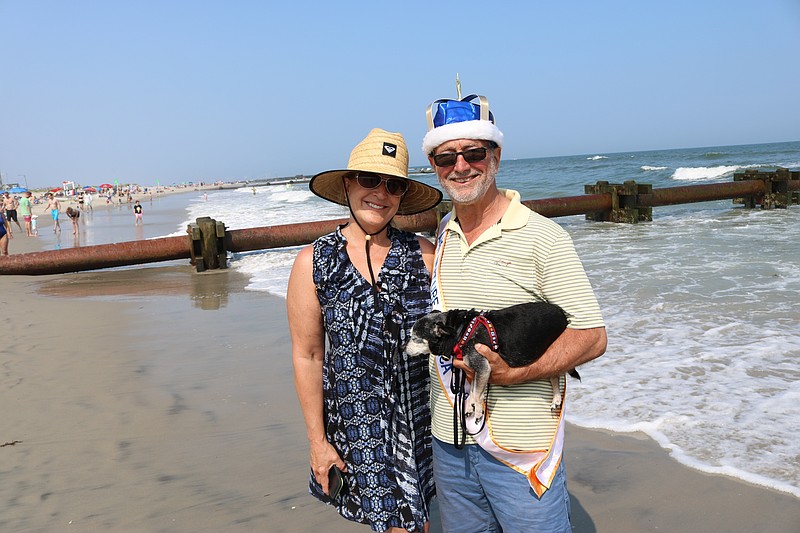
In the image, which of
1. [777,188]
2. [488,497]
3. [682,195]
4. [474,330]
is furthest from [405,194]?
[777,188]

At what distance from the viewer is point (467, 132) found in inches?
86.0

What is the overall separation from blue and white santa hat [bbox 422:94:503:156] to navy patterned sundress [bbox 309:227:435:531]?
455mm

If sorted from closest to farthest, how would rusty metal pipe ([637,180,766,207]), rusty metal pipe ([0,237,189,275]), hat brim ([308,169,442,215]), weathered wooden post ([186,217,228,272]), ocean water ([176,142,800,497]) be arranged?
hat brim ([308,169,442,215]), ocean water ([176,142,800,497]), rusty metal pipe ([0,237,189,275]), weathered wooden post ([186,217,228,272]), rusty metal pipe ([637,180,766,207])

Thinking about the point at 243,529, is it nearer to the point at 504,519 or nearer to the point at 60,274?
the point at 504,519

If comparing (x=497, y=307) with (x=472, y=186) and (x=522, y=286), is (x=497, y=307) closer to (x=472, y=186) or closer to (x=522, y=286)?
(x=522, y=286)

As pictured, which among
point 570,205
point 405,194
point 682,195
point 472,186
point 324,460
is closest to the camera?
point 472,186

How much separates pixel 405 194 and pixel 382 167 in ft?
0.90

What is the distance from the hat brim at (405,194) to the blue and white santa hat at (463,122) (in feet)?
0.96

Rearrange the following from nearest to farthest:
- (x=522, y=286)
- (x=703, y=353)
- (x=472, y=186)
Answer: (x=522, y=286) → (x=472, y=186) → (x=703, y=353)

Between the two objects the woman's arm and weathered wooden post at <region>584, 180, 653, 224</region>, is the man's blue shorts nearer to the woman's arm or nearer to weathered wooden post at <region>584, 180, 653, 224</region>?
the woman's arm

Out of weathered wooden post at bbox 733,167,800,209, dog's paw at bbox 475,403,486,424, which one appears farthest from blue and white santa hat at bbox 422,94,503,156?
weathered wooden post at bbox 733,167,800,209

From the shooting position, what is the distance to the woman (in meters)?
2.31

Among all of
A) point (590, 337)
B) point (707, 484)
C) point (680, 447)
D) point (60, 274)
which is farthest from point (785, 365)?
point (60, 274)

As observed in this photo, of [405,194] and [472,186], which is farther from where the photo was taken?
[405,194]
